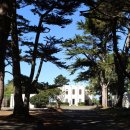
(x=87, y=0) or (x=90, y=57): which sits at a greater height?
(x=90, y=57)

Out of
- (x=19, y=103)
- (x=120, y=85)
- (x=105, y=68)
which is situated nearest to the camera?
(x=19, y=103)

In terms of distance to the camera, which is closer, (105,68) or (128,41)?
(128,41)

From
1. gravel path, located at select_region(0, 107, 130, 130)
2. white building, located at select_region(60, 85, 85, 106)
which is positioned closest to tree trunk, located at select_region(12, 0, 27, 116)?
gravel path, located at select_region(0, 107, 130, 130)

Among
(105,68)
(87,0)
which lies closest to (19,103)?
(87,0)

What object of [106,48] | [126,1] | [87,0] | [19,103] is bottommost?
[19,103]

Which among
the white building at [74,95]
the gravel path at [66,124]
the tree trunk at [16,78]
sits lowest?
the gravel path at [66,124]

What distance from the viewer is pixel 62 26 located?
3228cm

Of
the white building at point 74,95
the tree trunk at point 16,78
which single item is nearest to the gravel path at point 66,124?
the tree trunk at point 16,78

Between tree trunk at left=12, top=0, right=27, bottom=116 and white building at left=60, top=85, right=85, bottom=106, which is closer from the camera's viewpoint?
tree trunk at left=12, top=0, right=27, bottom=116

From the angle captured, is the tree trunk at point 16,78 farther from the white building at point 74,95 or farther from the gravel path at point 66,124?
the white building at point 74,95

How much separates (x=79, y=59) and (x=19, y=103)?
31.8m

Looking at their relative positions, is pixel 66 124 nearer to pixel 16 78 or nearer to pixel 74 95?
pixel 16 78

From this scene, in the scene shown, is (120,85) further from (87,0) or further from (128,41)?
(87,0)

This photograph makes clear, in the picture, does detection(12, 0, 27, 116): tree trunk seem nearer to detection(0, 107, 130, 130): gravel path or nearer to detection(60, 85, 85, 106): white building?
detection(0, 107, 130, 130): gravel path
